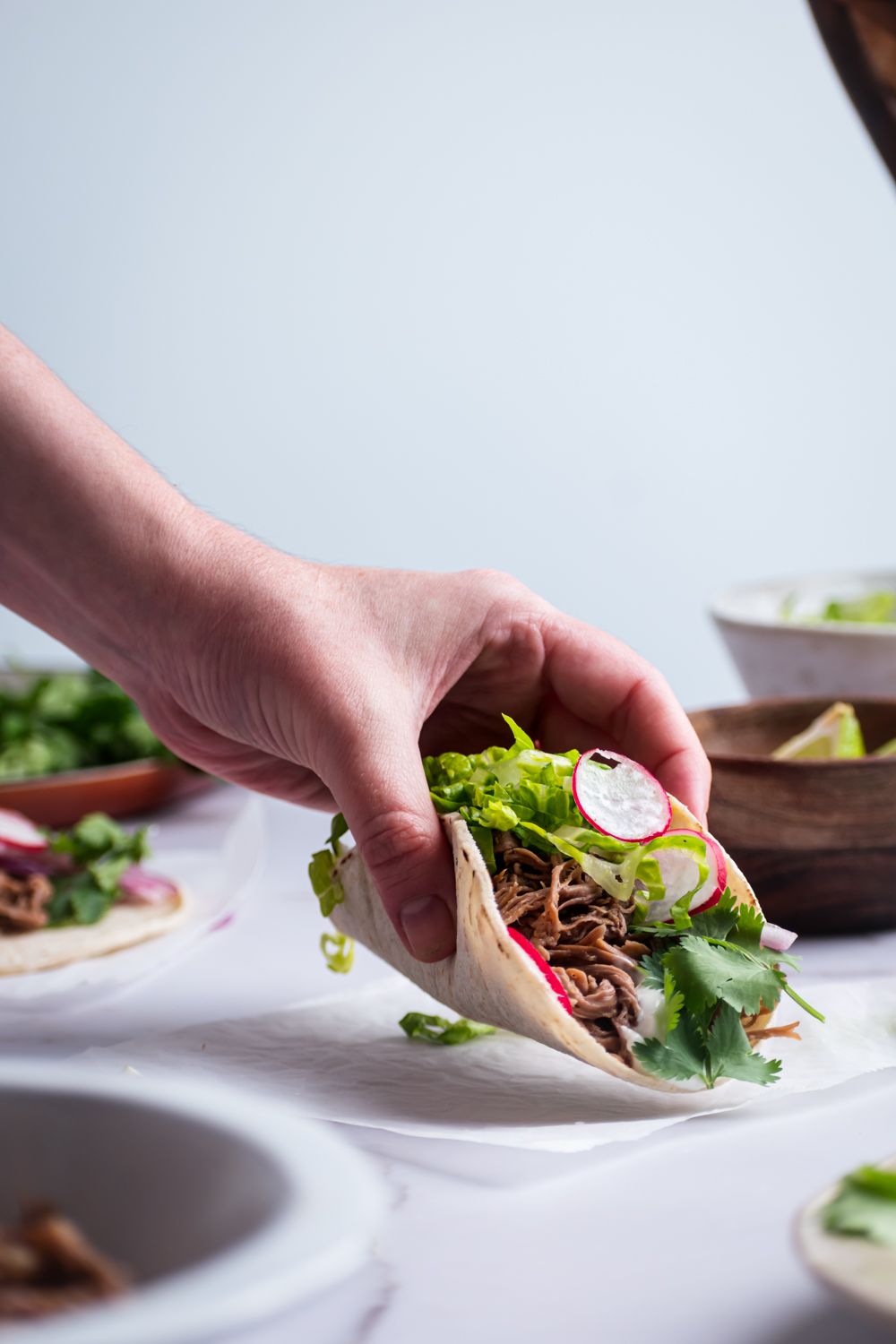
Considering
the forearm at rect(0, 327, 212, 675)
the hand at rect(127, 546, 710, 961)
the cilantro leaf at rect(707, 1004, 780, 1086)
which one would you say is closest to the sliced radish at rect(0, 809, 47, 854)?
the hand at rect(127, 546, 710, 961)

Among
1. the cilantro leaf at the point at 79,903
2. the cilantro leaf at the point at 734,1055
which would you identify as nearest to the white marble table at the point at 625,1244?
the cilantro leaf at the point at 734,1055

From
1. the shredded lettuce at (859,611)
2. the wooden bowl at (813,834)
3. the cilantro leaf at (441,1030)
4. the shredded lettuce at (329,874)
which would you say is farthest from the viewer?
the shredded lettuce at (859,611)

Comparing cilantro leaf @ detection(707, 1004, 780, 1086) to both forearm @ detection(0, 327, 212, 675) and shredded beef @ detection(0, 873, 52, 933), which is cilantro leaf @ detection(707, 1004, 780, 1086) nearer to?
forearm @ detection(0, 327, 212, 675)

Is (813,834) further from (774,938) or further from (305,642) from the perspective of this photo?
(305,642)

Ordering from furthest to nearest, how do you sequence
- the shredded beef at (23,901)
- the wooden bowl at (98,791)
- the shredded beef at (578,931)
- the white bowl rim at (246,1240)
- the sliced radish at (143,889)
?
the wooden bowl at (98,791) → the sliced radish at (143,889) → the shredded beef at (23,901) → the shredded beef at (578,931) → the white bowl rim at (246,1240)

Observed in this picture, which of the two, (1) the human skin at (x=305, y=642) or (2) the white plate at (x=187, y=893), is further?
(2) the white plate at (x=187, y=893)

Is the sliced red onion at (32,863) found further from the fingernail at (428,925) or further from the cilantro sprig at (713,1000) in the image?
the cilantro sprig at (713,1000)

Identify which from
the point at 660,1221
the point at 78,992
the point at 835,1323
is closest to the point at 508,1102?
the point at 660,1221

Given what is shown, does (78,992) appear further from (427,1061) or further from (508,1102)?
(508,1102)
